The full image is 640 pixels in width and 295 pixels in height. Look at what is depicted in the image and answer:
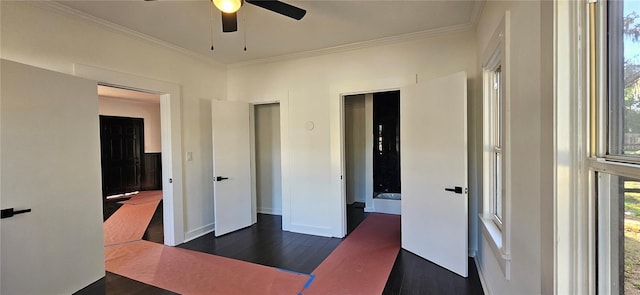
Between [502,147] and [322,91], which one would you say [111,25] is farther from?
[502,147]

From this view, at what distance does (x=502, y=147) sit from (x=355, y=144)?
3713 millimetres

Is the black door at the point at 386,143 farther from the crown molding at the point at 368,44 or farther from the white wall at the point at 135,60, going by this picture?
the white wall at the point at 135,60

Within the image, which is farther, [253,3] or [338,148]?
[338,148]

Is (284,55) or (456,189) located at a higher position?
(284,55)

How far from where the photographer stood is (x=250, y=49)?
344 cm

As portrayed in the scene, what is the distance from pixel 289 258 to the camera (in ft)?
9.67

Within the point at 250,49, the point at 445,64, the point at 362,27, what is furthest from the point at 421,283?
the point at 250,49

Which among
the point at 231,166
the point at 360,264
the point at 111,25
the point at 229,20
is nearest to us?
the point at 229,20

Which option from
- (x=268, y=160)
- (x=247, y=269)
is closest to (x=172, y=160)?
(x=247, y=269)

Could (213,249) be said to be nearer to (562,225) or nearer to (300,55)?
(300,55)

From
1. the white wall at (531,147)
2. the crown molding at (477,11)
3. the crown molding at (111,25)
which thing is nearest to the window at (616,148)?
the white wall at (531,147)

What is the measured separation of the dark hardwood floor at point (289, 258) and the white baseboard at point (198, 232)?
80 millimetres

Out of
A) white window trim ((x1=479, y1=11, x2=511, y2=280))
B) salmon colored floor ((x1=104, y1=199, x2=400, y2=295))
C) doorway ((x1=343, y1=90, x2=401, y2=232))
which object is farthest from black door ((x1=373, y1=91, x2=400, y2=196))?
white window trim ((x1=479, y1=11, x2=511, y2=280))

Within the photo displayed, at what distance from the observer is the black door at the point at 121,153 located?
20.5ft
